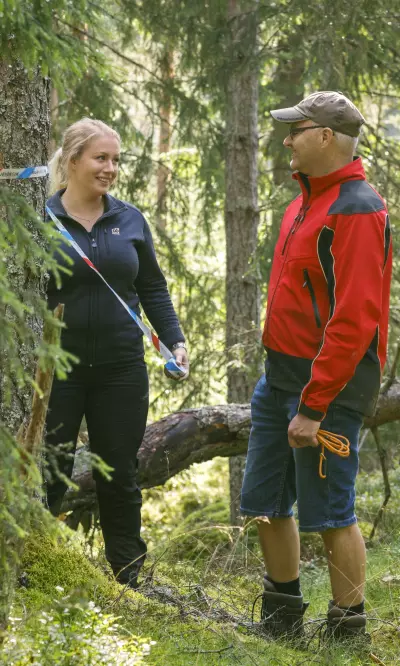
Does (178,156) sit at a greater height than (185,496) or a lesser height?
greater

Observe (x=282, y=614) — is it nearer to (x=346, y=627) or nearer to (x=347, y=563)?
(x=346, y=627)

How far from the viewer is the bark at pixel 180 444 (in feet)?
17.0

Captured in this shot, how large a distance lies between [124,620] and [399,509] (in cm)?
347

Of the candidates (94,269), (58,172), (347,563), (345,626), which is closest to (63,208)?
(58,172)

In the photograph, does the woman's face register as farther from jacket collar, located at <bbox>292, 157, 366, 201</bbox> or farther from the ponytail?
jacket collar, located at <bbox>292, 157, 366, 201</bbox>

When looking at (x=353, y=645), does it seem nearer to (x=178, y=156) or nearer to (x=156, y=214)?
(x=156, y=214)

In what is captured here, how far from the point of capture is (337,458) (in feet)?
11.2

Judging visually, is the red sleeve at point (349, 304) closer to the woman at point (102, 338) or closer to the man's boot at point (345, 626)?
the man's boot at point (345, 626)

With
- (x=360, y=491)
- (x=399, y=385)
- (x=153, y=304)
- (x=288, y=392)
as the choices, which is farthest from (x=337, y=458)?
(x=360, y=491)

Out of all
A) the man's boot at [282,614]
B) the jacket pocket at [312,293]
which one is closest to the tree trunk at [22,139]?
the jacket pocket at [312,293]

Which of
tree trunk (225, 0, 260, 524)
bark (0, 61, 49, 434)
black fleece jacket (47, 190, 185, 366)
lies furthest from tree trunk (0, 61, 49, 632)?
tree trunk (225, 0, 260, 524)

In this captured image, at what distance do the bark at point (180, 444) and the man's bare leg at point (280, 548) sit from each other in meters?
1.47

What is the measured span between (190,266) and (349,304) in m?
8.69

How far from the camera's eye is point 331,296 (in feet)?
11.0
